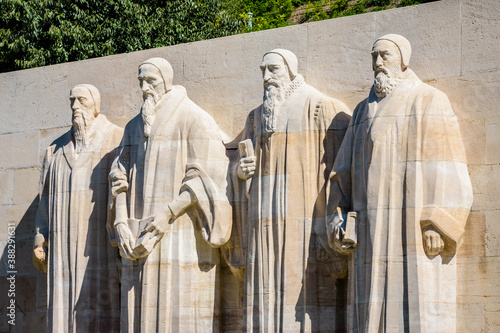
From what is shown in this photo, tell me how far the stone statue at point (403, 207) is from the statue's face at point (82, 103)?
154 inches

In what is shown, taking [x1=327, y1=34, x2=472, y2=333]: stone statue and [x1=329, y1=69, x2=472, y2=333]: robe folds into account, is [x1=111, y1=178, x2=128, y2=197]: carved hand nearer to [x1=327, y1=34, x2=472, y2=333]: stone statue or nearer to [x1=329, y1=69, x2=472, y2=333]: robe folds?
[x1=327, y1=34, x2=472, y2=333]: stone statue

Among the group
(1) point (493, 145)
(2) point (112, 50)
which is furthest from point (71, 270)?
(2) point (112, 50)

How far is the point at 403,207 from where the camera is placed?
12.4 meters

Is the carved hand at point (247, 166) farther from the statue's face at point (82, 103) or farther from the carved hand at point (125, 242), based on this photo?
the statue's face at point (82, 103)

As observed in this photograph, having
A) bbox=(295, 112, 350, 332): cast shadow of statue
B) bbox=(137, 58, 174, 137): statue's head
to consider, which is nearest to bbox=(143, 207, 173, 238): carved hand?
bbox=(137, 58, 174, 137): statue's head

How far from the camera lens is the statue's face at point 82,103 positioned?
15.3m

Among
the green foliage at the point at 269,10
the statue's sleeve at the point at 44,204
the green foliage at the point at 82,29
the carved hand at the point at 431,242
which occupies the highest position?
the green foliage at the point at 269,10

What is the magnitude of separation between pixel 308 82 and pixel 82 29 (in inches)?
342

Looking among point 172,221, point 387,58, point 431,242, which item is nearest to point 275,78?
point 387,58

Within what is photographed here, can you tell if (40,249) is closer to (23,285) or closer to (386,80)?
(23,285)

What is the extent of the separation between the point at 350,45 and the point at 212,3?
987 cm

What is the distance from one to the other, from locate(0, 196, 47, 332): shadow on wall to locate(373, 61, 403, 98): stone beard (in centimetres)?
554

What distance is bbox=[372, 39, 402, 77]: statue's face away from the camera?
12922mm

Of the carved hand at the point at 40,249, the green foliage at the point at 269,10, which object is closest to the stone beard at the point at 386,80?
the carved hand at the point at 40,249
